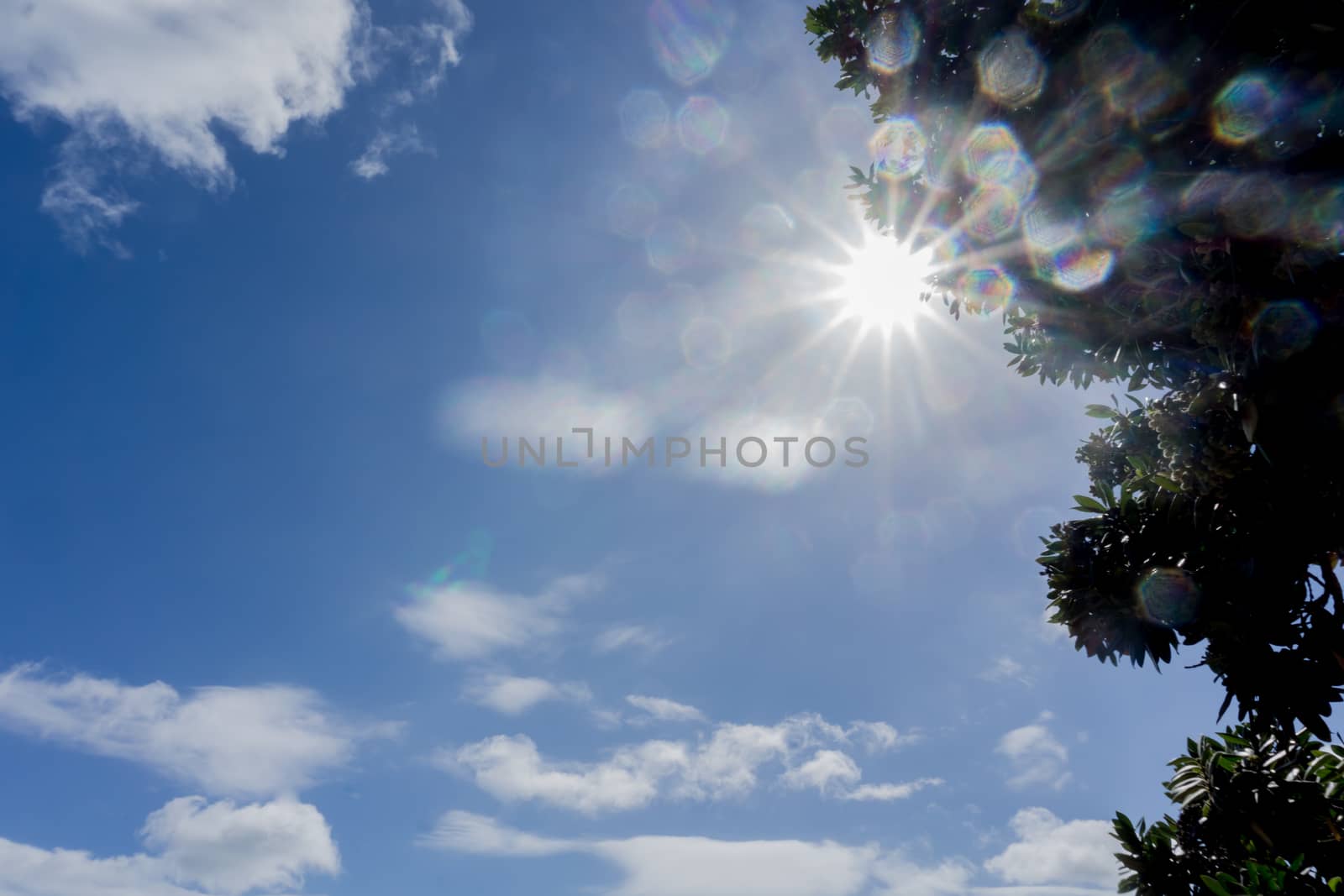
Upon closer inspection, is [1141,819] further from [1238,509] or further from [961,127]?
[961,127]

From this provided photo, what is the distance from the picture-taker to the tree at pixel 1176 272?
546cm

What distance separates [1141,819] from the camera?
9.27 meters

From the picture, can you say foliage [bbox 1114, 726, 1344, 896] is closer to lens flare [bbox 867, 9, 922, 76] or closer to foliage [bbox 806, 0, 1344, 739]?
foliage [bbox 806, 0, 1344, 739]

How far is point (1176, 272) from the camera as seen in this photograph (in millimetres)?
6078

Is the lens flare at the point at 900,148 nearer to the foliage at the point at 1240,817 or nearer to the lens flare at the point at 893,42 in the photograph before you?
the lens flare at the point at 893,42

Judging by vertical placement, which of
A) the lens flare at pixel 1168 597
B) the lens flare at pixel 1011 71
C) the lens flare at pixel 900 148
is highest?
the lens flare at pixel 900 148

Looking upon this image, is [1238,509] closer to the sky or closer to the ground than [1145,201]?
closer to the ground

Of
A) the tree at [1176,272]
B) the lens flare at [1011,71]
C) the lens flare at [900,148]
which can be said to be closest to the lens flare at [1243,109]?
the tree at [1176,272]

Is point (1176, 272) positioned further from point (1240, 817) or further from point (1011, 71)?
point (1240, 817)

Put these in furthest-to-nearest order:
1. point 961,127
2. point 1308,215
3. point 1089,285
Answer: point 961,127 < point 1089,285 < point 1308,215

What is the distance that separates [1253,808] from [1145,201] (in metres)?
7.10

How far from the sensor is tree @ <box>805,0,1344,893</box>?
17.9 feet

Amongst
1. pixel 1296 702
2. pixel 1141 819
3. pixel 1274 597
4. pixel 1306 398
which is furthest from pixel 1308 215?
pixel 1141 819

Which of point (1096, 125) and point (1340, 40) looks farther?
point (1096, 125)
